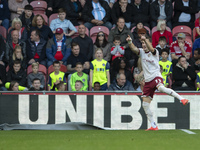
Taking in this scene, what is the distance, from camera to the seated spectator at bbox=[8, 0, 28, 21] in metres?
15.6

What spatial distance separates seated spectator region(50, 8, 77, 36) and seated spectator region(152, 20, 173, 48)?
2543mm

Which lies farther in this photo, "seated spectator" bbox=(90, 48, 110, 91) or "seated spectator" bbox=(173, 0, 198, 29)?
"seated spectator" bbox=(173, 0, 198, 29)

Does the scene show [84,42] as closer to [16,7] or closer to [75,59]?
[75,59]

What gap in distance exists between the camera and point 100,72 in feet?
43.6

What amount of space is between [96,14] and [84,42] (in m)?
1.53

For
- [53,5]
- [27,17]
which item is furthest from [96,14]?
[27,17]

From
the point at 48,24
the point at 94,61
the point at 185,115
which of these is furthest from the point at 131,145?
the point at 48,24

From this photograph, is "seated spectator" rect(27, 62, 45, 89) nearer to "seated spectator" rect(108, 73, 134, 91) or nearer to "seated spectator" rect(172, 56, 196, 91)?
"seated spectator" rect(108, 73, 134, 91)

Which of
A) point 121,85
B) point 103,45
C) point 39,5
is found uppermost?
point 39,5

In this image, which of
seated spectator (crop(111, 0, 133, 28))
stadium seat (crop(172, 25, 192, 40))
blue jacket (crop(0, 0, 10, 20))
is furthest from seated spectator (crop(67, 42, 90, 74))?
stadium seat (crop(172, 25, 192, 40))

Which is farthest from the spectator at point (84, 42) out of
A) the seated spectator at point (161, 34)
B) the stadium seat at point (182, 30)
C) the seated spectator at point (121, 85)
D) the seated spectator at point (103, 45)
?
the stadium seat at point (182, 30)

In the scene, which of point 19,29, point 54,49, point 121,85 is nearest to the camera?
point 121,85

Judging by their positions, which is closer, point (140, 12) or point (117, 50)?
point (117, 50)

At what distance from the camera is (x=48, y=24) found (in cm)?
1562
